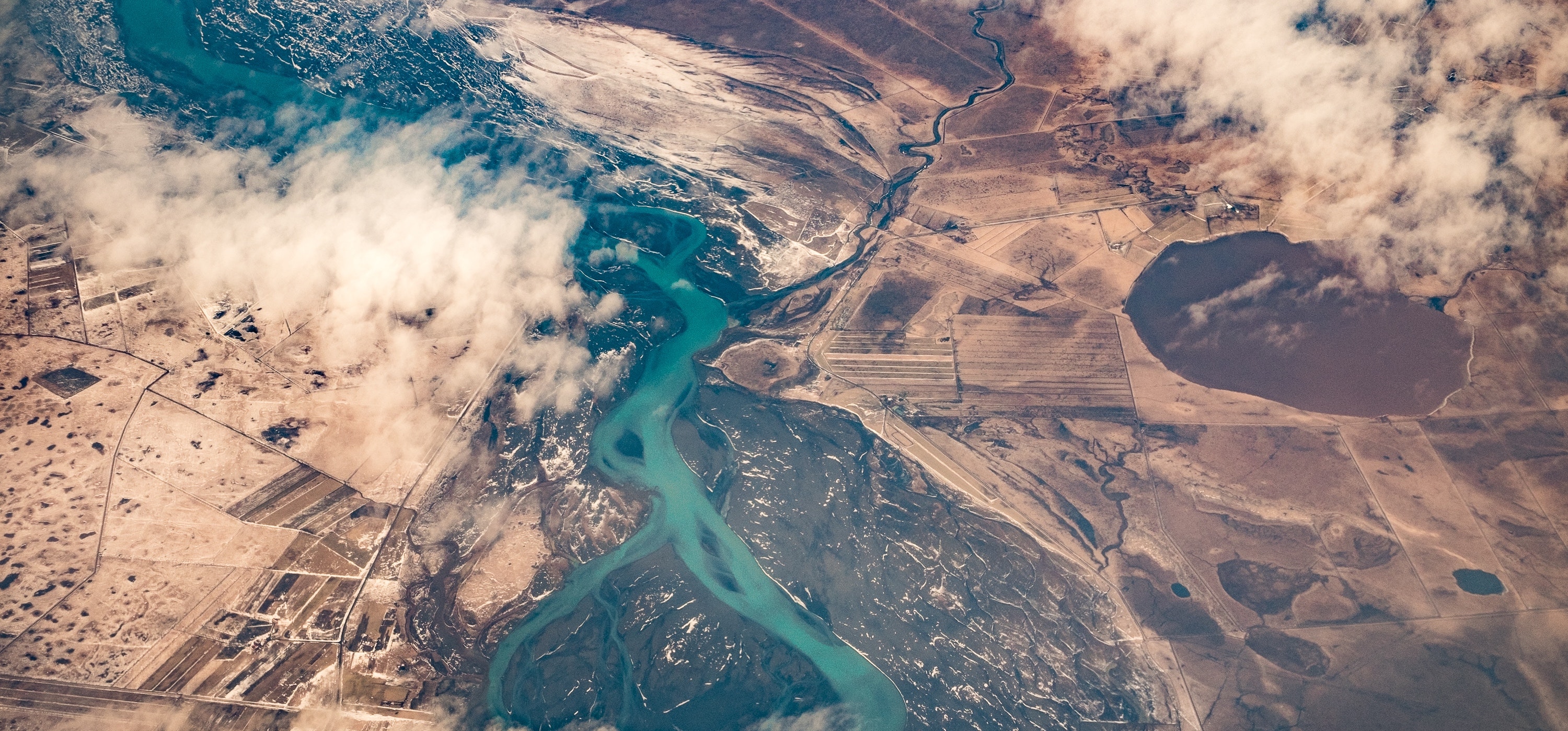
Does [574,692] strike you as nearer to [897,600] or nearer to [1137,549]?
[897,600]

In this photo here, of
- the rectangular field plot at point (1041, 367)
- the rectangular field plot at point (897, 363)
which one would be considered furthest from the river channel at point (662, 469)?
the rectangular field plot at point (1041, 367)

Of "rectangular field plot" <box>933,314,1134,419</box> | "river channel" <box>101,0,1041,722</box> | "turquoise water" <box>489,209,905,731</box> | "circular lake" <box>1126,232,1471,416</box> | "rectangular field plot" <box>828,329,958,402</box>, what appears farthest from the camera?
"rectangular field plot" <box>828,329,958,402</box>

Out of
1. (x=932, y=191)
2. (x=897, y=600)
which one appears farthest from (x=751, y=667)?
(x=932, y=191)

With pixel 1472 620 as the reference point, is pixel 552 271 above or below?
above

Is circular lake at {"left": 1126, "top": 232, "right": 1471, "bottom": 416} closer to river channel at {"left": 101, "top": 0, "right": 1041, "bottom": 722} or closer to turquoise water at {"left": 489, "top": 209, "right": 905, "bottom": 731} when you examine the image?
river channel at {"left": 101, "top": 0, "right": 1041, "bottom": 722}

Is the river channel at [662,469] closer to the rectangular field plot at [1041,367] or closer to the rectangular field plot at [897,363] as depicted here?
the rectangular field plot at [897,363]

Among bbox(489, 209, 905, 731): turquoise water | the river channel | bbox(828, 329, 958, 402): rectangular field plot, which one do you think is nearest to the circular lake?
bbox(828, 329, 958, 402): rectangular field plot

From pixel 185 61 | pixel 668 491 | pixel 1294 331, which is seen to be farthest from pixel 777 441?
pixel 185 61

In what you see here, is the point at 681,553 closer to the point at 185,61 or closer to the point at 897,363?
the point at 897,363
